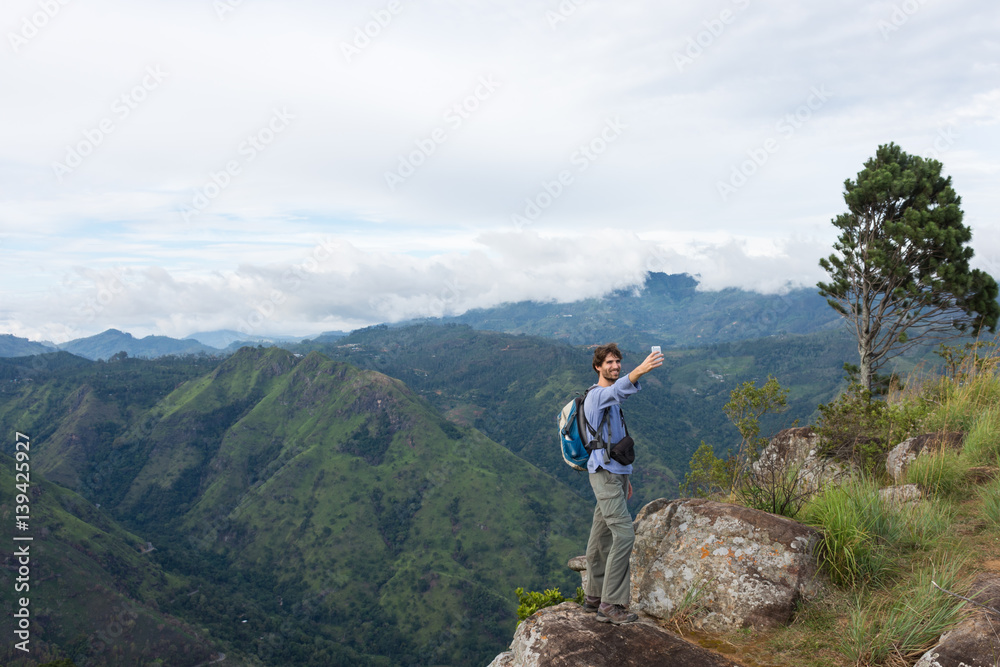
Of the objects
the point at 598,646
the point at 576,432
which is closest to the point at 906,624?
the point at 598,646

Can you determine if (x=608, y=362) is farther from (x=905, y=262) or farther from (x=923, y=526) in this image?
(x=905, y=262)

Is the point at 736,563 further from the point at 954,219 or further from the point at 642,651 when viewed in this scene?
the point at 954,219

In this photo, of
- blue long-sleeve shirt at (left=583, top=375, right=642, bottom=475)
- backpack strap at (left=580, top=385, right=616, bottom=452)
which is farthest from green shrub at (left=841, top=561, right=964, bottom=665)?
backpack strap at (left=580, top=385, right=616, bottom=452)

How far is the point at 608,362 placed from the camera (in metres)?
7.09

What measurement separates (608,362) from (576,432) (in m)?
1.10

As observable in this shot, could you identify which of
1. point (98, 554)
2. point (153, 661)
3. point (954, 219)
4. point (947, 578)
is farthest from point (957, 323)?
point (98, 554)

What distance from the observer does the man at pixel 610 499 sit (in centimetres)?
662

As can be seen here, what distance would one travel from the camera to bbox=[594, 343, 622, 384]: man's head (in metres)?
7.08

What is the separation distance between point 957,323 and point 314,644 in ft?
590

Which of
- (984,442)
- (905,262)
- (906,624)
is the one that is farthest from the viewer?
(905,262)

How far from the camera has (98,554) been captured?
477ft

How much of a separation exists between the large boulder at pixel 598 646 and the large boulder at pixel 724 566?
0.92 meters

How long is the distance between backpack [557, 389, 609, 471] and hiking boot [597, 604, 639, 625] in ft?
5.80

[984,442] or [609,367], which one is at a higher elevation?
[609,367]
